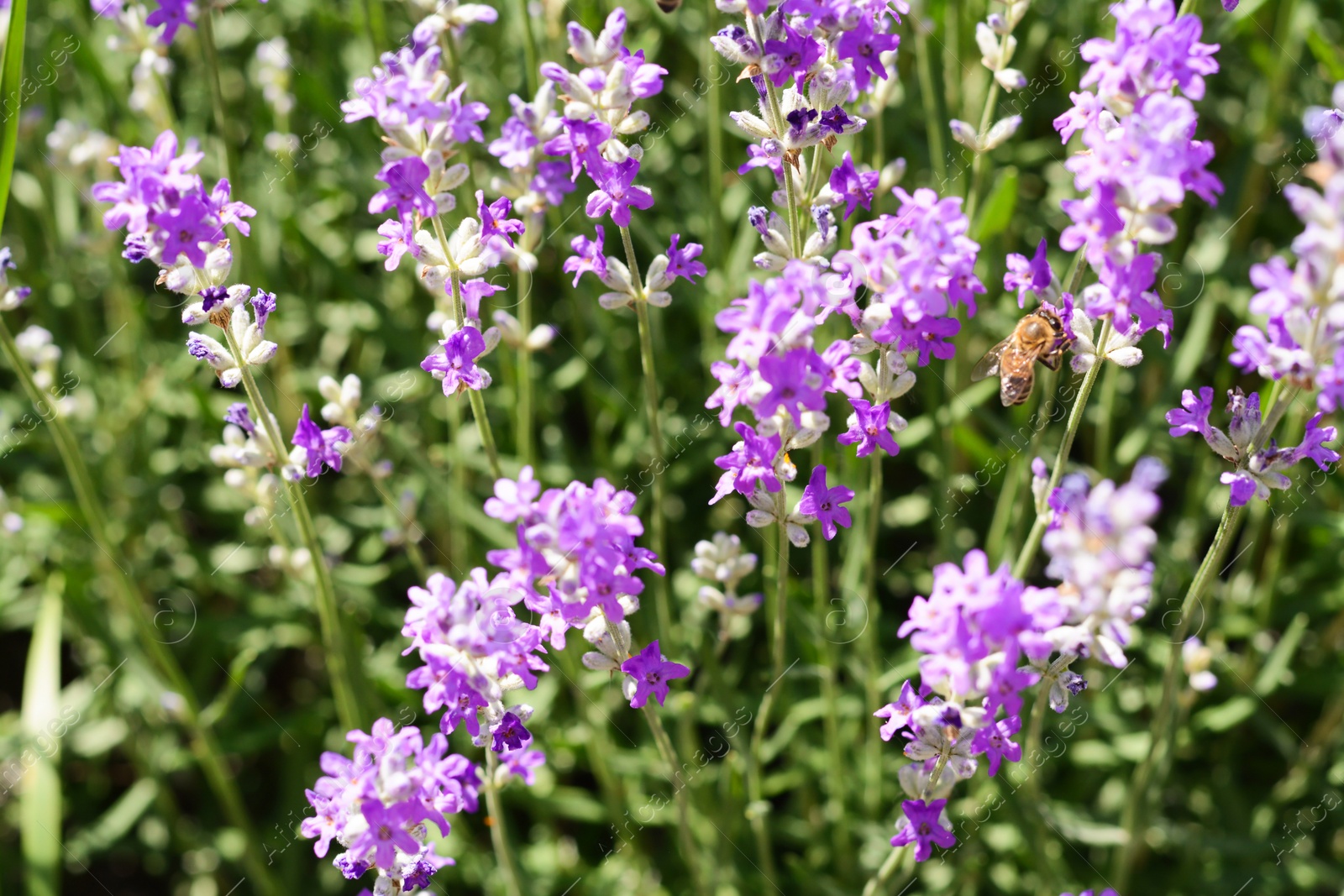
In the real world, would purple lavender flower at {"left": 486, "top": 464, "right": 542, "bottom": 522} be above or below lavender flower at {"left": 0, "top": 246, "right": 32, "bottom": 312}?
below

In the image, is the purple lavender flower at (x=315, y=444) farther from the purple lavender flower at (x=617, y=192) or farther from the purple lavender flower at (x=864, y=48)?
the purple lavender flower at (x=864, y=48)

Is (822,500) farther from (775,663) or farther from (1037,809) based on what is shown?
(1037,809)

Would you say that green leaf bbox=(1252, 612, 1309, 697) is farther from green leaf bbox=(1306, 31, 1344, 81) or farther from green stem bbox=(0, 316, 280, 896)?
green stem bbox=(0, 316, 280, 896)

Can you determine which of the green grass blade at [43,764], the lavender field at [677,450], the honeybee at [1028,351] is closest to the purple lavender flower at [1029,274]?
the lavender field at [677,450]

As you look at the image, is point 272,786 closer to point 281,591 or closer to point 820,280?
point 281,591

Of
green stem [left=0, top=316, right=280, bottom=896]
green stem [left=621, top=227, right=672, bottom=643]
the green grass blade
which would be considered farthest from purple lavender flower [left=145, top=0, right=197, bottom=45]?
the green grass blade

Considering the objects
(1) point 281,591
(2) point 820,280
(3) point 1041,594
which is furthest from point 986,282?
(1) point 281,591

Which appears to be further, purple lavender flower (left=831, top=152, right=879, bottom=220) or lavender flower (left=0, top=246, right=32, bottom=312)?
lavender flower (left=0, top=246, right=32, bottom=312)

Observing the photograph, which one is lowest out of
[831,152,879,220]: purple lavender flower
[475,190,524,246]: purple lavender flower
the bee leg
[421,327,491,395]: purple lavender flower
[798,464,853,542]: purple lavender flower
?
[798,464,853,542]: purple lavender flower
